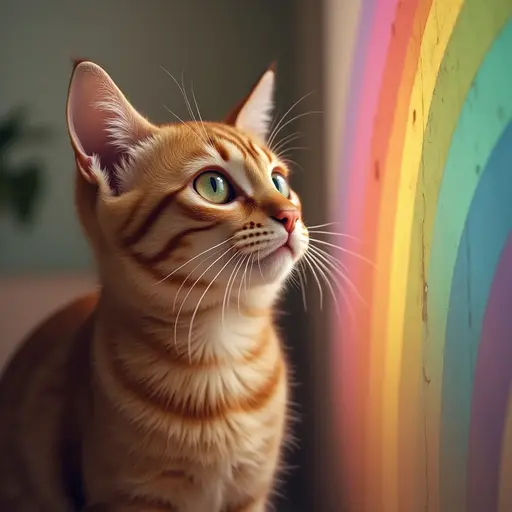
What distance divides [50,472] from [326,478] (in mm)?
554

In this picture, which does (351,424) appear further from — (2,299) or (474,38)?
(2,299)

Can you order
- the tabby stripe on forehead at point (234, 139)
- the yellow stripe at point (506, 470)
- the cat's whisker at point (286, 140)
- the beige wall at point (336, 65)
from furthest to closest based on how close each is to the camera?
the cat's whisker at point (286, 140), the beige wall at point (336, 65), the tabby stripe on forehead at point (234, 139), the yellow stripe at point (506, 470)

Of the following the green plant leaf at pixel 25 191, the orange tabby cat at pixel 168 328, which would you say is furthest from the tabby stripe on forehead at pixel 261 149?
the green plant leaf at pixel 25 191

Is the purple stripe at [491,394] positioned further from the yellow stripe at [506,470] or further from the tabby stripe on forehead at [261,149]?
the tabby stripe on forehead at [261,149]

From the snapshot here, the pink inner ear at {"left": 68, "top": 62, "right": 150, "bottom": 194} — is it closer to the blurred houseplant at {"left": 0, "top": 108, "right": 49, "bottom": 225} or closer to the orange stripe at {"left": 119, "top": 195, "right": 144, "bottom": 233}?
the orange stripe at {"left": 119, "top": 195, "right": 144, "bottom": 233}

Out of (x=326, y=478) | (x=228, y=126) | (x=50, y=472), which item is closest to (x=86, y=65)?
(x=228, y=126)

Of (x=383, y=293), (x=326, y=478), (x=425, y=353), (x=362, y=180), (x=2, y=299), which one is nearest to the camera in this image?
(x=425, y=353)

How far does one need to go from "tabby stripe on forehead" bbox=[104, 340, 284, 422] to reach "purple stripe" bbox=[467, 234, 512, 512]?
0.30m

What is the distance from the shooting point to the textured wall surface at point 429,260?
0.64 meters

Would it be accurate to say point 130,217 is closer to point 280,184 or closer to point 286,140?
point 280,184

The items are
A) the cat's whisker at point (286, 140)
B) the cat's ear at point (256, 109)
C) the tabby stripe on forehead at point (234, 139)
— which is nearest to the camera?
the tabby stripe on forehead at point (234, 139)

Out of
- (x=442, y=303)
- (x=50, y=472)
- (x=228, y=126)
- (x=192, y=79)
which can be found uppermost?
(x=192, y=79)

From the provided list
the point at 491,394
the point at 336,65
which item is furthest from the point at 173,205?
the point at 336,65

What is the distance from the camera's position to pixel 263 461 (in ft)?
2.80
